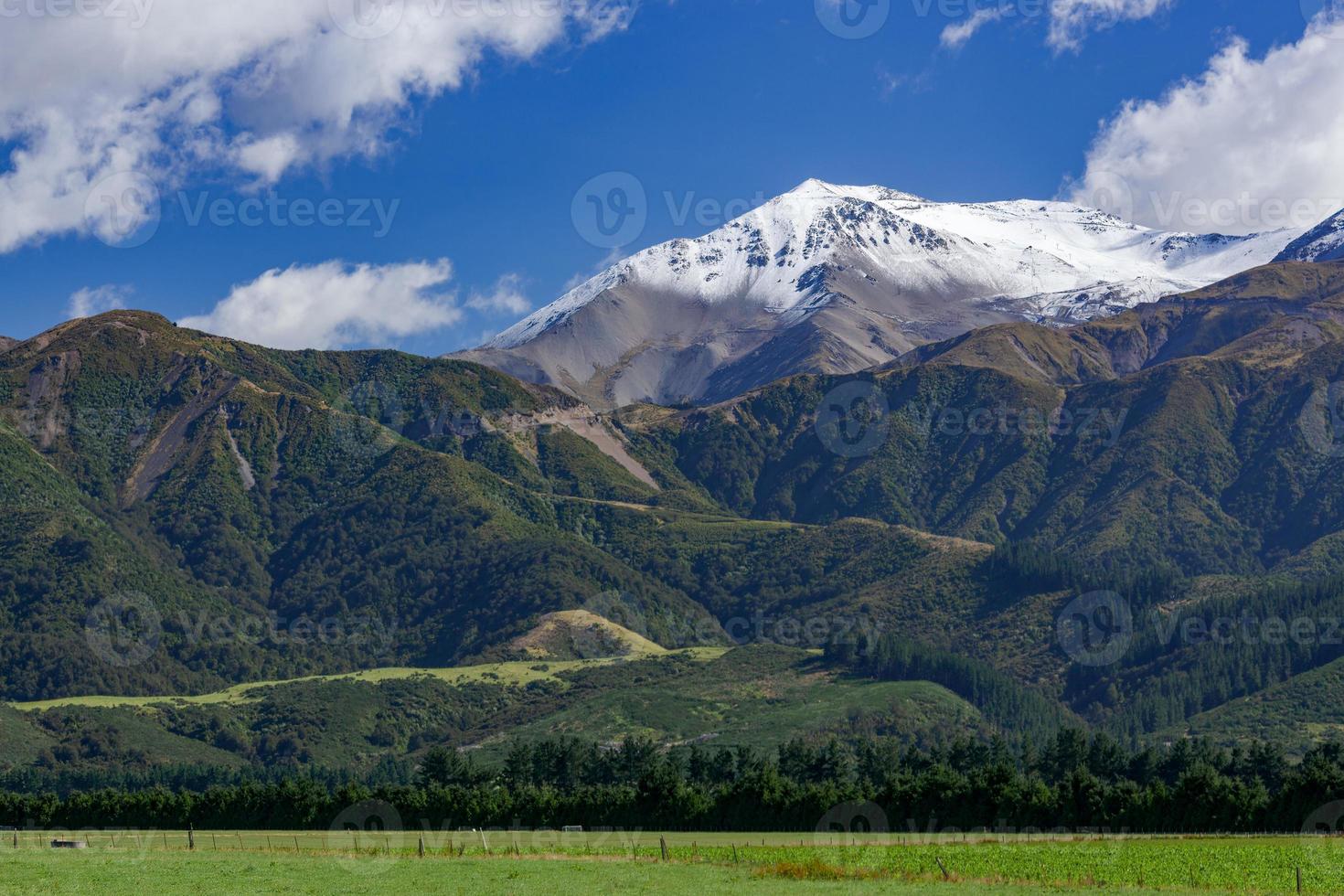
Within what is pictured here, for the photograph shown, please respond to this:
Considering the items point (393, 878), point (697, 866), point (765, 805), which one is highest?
point (765, 805)

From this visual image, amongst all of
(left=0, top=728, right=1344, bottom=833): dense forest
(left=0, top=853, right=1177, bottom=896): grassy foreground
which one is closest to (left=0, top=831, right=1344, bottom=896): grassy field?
(left=0, top=853, right=1177, bottom=896): grassy foreground

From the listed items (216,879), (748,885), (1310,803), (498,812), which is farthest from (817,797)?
(216,879)

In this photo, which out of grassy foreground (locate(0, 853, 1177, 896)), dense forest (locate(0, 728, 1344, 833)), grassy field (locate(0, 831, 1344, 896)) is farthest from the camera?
dense forest (locate(0, 728, 1344, 833))

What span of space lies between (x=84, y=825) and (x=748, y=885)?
10024 cm

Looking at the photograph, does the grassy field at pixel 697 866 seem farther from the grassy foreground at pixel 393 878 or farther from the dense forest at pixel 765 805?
the dense forest at pixel 765 805

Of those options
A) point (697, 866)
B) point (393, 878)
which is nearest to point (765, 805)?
point (697, 866)

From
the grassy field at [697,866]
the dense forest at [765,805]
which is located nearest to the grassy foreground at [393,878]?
the grassy field at [697,866]

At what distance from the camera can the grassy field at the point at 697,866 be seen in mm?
85812

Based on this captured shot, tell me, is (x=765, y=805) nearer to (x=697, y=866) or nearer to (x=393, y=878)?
(x=697, y=866)

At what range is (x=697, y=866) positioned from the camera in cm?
10112

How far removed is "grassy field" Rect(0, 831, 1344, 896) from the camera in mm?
85812

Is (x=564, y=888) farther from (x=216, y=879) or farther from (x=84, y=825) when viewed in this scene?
(x=84, y=825)

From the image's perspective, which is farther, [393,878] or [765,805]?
A: [765,805]

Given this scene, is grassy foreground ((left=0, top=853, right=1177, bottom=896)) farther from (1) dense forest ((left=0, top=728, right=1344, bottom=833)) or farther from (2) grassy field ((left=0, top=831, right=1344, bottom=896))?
(1) dense forest ((left=0, top=728, right=1344, bottom=833))
